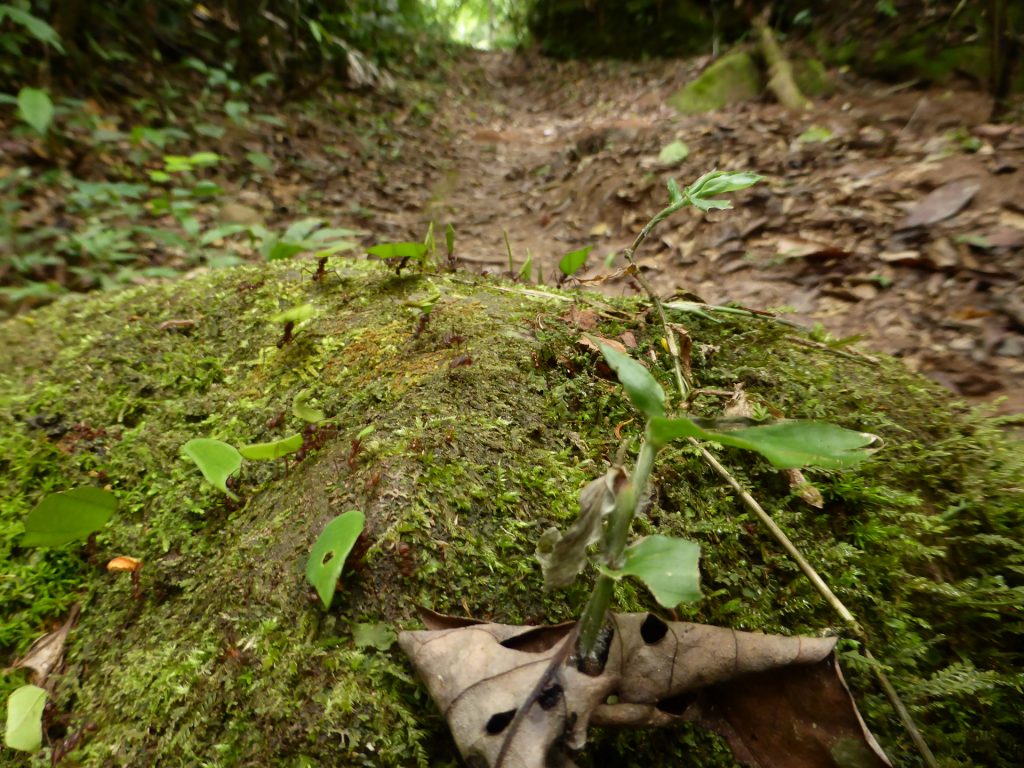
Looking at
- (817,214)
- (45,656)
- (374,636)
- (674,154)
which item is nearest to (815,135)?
(674,154)

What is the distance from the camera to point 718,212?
4.18m

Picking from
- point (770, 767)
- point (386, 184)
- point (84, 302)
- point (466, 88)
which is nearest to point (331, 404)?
point (770, 767)

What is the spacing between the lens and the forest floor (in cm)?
285

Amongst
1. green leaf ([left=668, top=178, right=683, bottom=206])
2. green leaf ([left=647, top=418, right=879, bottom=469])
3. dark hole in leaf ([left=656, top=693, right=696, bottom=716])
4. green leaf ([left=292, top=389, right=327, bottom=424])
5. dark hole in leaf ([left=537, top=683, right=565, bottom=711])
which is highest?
green leaf ([left=668, top=178, right=683, bottom=206])

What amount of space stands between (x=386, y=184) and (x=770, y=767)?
21.6ft

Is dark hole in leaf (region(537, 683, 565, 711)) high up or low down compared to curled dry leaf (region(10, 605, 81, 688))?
up

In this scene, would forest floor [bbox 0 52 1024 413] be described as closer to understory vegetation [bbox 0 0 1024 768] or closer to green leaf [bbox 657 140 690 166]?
green leaf [bbox 657 140 690 166]

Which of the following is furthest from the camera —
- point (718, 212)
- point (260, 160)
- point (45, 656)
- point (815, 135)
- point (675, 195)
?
→ point (260, 160)

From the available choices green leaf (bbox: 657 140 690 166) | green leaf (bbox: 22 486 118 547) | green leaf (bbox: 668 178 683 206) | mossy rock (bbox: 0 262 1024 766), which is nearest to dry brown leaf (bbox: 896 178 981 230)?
mossy rock (bbox: 0 262 1024 766)

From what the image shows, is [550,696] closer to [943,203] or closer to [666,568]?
[666,568]

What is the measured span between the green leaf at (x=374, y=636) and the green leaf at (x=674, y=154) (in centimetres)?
519

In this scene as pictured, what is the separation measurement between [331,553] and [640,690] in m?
0.59

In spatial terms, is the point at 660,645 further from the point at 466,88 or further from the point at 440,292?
the point at 466,88

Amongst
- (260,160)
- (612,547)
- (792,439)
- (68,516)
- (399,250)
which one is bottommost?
(68,516)
